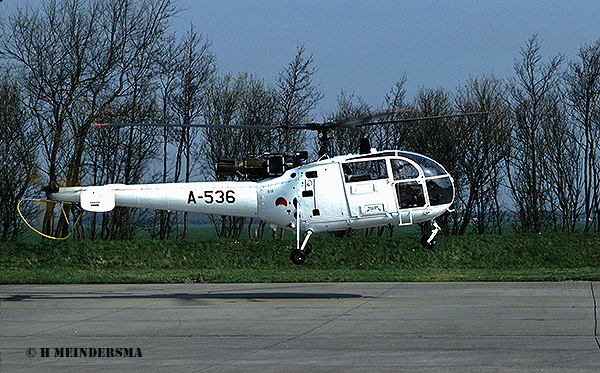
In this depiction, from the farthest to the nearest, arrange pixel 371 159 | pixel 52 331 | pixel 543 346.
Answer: pixel 371 159 → pixel 52 331 → pixel 543 346

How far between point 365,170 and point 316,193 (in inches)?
54.6

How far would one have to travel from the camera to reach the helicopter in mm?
15281

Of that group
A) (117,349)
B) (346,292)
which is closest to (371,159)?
(346,292)

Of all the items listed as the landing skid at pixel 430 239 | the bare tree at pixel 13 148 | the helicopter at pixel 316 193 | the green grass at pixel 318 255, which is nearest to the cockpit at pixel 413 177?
the helicopter at pixel 316 193

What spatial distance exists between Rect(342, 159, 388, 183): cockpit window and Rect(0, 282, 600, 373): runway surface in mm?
3240

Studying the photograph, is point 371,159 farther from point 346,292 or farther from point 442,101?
point 442,101

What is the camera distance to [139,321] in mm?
13922

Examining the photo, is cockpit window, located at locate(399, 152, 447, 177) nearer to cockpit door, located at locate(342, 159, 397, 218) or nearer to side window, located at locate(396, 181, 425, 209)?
side window, located at locate(396, 181, 425, 209)

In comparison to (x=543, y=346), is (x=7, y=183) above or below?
above

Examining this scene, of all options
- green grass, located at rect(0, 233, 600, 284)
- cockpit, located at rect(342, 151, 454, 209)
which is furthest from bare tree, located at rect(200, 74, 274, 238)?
cockpit, located at rect(342, 151, 454, 209)

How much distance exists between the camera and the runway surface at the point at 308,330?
9547mm

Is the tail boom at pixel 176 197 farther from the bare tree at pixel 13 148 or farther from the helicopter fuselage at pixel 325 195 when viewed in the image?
the bare tree at pixel 13 148

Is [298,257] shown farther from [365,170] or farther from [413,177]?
[413,177]

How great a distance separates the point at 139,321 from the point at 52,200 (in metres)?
4.82
